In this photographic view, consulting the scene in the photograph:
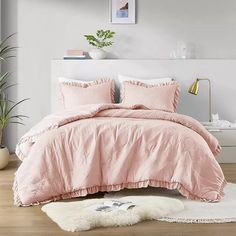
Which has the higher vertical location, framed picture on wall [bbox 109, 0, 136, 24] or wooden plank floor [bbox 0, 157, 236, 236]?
framed picture on wall [bbox 109, 0, 136, 24]

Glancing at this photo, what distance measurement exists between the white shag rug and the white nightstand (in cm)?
139

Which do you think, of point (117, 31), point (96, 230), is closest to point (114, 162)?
point (96, 230)

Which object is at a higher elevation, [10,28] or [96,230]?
[10,28]

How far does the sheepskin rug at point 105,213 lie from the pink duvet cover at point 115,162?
0.15m

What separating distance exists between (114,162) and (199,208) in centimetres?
74

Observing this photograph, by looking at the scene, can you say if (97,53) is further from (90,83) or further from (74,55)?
(90,83)

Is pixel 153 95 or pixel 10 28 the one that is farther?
pixel 10 28

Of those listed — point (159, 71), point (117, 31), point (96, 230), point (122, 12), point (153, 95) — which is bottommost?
point (96, 230)

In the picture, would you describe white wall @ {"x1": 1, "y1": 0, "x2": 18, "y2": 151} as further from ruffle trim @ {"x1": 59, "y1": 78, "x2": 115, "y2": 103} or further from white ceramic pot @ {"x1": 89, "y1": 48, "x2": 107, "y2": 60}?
white ceramic pot @ {"x1": 89, "y1": 48, "x2": 107, "y2": 60}

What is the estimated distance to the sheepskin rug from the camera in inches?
145

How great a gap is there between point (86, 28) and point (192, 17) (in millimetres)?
1283

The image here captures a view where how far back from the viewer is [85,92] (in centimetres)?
631

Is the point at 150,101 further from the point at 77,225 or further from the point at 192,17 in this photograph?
the point at 77,225

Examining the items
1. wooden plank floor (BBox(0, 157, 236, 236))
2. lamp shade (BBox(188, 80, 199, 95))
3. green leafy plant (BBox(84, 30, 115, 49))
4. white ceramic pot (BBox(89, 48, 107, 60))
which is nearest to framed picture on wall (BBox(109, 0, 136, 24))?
green leafy plant (BBox(84, 30, 115, 49))
